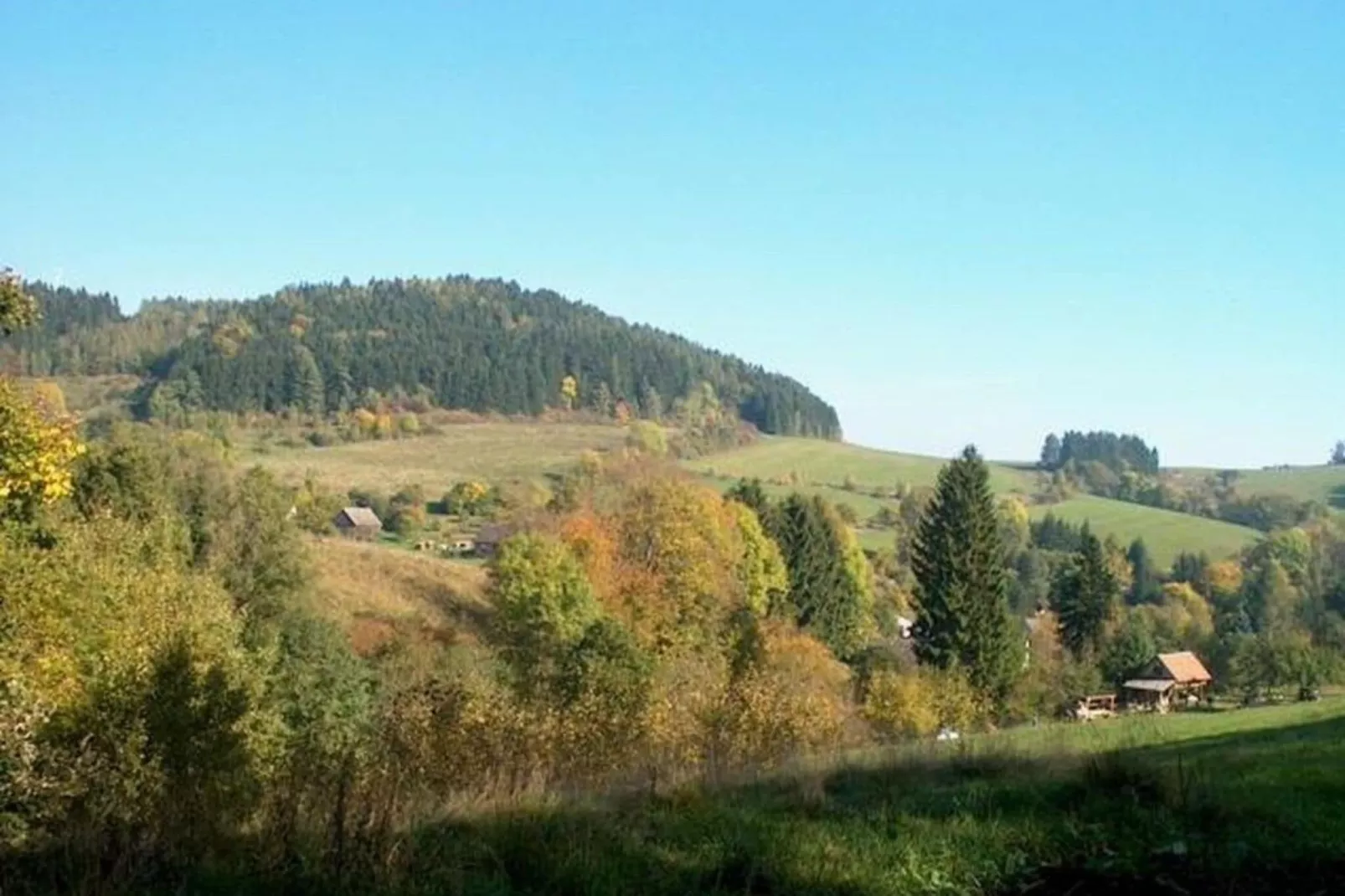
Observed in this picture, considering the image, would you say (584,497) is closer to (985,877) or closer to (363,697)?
(363,697)

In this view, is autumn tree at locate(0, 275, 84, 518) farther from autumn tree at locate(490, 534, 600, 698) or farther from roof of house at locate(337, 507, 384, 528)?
roof of house at locate(337, 507, 384, 528)

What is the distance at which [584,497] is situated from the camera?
231ft

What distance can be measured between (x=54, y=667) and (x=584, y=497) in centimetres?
5266

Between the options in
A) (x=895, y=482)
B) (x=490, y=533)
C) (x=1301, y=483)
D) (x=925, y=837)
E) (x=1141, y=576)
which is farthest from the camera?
(x=1301, y=483)

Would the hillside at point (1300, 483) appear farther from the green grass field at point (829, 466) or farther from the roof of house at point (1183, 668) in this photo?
the roof of house at point (1183, 668)

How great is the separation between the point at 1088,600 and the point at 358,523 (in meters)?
51.3

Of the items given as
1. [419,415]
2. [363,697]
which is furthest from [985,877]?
[419,415]

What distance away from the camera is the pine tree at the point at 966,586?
60.5 m

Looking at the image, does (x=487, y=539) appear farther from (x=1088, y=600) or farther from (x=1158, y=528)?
(x=1158, y=528)

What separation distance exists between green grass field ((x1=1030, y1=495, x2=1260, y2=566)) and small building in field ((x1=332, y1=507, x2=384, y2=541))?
238ft

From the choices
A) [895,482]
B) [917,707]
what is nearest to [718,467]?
[895,482]

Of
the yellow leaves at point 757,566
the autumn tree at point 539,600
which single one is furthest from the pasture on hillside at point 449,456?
the autumn tree at point 539,600

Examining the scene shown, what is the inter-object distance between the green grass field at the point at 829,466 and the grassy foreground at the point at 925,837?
353 feet

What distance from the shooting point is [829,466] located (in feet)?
456
